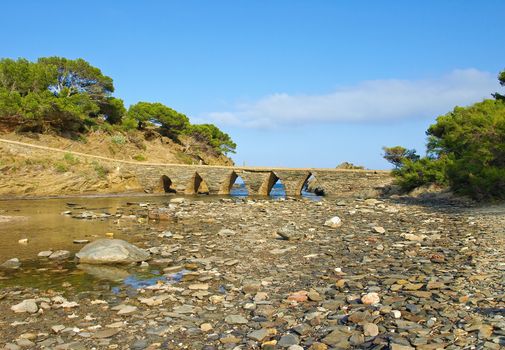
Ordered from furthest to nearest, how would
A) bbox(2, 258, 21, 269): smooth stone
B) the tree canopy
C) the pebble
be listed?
the tree canopy < bbox(2, 258, 21, 269): smooth stone < the pebble

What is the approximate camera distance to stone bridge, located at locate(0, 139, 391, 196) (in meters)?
40.7

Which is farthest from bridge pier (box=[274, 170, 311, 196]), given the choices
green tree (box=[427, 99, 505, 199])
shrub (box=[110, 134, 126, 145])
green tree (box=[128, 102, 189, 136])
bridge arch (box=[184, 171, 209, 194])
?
green tree (box=[128, 102, 189, 136])

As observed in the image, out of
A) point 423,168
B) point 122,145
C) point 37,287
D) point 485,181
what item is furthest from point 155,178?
point 37,287

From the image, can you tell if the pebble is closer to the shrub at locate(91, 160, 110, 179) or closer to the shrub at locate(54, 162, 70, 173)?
the shrub at locate(54, 162, 70, 173)

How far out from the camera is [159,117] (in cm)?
5834

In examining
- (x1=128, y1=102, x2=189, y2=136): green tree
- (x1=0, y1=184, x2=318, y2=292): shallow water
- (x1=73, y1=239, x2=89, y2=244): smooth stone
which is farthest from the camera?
(x1=128, y1=102, x2=189, y2=136): green tree

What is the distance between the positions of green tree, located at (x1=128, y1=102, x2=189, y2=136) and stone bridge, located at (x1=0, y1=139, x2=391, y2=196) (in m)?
17.3

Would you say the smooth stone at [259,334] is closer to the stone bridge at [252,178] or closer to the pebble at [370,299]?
the pebble at [370,299]

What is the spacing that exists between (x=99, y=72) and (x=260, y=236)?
152ft

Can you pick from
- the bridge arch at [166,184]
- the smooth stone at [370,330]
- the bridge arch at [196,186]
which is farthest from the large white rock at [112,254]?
the bridge arch at [196,186]

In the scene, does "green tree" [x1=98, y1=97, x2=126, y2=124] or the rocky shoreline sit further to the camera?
"green tree" [x1=98, y1=97, x2=126, y2=124]

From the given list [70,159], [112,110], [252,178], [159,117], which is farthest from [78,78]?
[252,178]

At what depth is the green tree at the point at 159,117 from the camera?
57.3 meters

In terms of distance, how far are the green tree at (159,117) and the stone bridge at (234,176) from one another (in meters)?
17.3
